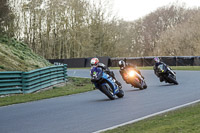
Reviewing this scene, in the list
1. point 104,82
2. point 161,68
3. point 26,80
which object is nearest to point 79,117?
point 104,82

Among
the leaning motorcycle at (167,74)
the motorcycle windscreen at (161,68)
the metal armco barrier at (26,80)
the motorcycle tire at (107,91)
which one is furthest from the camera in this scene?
the motorcycle windscreen at (161,68)

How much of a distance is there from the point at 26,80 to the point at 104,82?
582 centimetres

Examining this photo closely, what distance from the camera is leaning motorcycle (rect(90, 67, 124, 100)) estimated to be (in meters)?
12.8

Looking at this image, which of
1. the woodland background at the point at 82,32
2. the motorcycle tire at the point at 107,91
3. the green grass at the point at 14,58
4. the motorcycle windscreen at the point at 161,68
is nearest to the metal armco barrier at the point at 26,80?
the green grass at the point at 14,58

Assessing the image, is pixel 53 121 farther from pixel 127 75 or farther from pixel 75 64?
pixel 75 64

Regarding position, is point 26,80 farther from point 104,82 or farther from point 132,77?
point 104,82

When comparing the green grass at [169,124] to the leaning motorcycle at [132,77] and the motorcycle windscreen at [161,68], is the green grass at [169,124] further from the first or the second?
the motorcycle windscreen at [161,68]

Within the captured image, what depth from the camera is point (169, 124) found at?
7.37m

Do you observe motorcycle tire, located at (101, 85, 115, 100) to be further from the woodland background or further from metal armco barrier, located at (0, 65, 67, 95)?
the woodland background

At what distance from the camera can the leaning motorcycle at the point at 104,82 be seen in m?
12.8

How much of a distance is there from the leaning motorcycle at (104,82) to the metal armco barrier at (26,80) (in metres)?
5.49

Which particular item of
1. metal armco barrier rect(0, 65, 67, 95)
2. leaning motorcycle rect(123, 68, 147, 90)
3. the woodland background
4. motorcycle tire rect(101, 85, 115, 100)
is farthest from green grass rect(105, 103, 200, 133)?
the woodland background

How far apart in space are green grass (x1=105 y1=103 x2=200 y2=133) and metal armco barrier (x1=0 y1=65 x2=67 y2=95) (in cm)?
979

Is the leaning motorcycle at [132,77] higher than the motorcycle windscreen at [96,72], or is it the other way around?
the motorcycle windscreen at [96,72]
